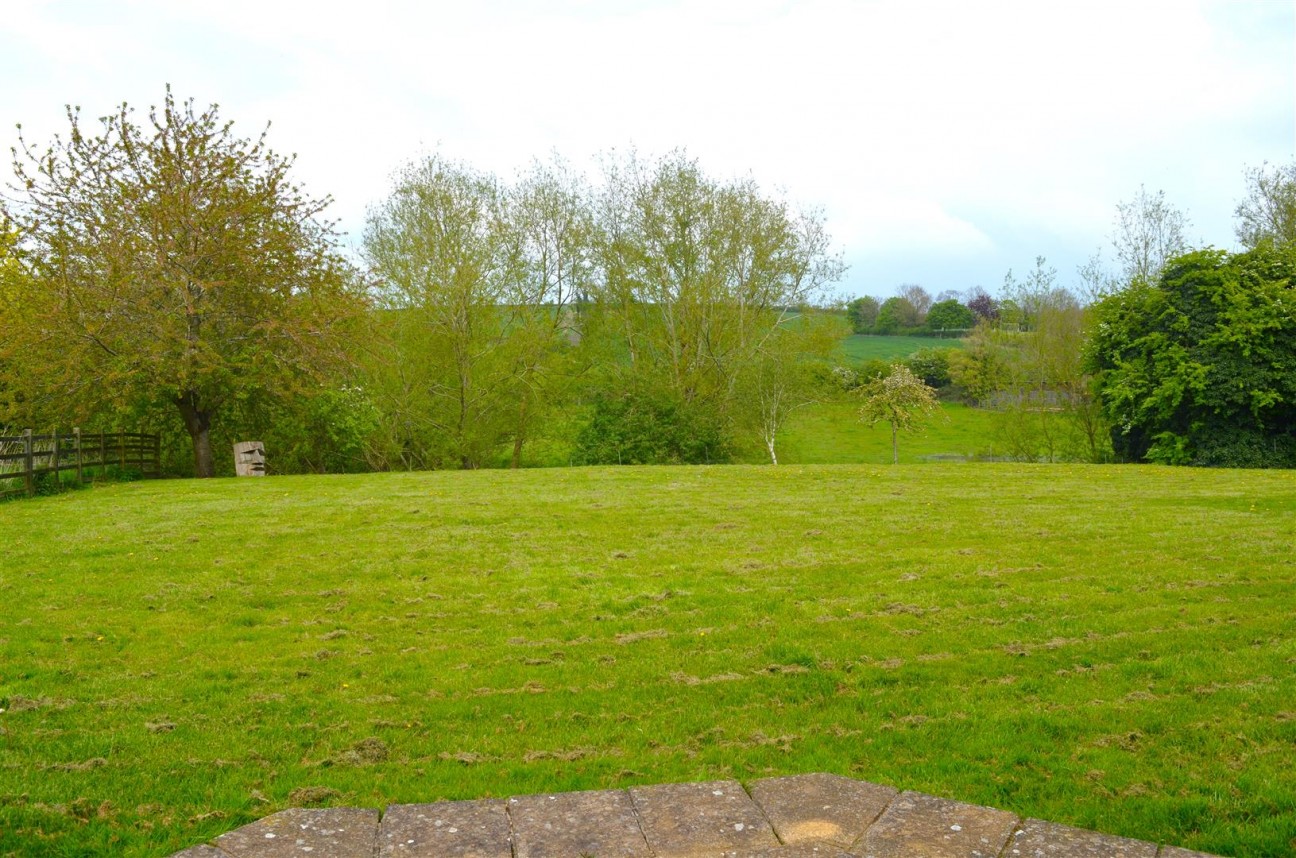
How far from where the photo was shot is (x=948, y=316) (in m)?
78.1

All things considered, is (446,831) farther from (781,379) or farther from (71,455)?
(781,379)

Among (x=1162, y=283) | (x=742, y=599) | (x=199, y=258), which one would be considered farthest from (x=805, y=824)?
(x=1162, y=283)

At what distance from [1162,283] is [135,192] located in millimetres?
30568

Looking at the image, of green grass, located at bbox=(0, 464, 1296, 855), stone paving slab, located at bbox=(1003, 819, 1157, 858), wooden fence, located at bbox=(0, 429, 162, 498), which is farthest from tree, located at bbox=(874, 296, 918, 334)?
stone paving slab, located at bbox=(1003, 819, 1157, 858)

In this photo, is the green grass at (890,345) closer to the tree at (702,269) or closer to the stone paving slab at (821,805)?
the tree at (702,269)

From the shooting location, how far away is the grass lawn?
134 feet

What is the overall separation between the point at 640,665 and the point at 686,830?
281 cm

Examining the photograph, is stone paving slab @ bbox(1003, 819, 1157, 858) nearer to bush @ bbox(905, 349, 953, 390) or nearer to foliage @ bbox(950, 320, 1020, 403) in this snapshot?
foliage @ bbox(950, 320, 1020, 403)

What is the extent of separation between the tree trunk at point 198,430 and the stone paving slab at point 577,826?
933 inches

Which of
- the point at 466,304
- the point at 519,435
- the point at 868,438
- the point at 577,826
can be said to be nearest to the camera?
the point at 577,826

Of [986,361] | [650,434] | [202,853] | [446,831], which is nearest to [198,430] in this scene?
[650,434]

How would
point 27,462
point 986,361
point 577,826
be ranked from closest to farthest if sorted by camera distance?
point 577,826
point 27,462
point 986,361

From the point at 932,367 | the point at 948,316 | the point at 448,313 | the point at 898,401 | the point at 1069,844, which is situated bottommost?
the point at 1069,844

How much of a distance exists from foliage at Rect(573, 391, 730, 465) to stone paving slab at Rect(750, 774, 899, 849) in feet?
95.3
